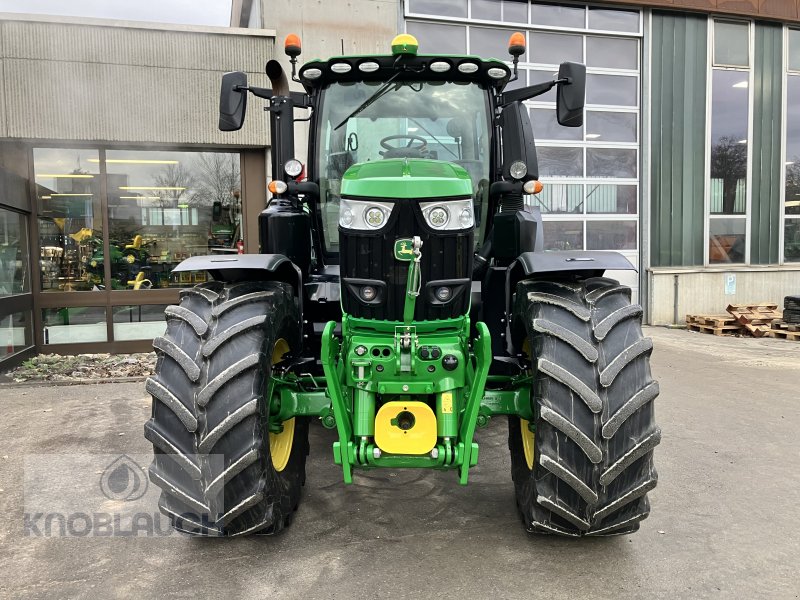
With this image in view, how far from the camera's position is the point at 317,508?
352 centimetres

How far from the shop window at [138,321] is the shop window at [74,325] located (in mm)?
181

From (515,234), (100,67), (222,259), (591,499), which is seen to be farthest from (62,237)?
(591,499)

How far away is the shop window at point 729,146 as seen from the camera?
12.2m

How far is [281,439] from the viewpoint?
11.1 feet

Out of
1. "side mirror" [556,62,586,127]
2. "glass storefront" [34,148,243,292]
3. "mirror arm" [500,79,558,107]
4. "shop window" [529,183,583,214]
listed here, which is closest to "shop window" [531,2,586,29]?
"shop window" [529,183,583,214]

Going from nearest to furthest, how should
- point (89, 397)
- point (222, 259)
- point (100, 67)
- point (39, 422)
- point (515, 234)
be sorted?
point (222, 259) → point (515, 234) → point (39, 422) → point (89, 397) → point (100, 67)

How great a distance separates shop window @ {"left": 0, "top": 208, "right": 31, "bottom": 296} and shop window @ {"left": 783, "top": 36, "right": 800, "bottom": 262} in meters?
13.8

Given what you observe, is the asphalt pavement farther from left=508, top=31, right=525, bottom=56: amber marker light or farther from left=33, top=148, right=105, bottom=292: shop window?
left=33, top=148, right=105, bottom=292: shop window

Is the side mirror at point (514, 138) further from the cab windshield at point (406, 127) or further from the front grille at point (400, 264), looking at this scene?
the front grille at point (400, 264)

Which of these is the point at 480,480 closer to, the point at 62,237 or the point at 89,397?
the point at 89,397

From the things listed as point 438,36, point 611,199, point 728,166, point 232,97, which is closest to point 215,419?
point 232,97

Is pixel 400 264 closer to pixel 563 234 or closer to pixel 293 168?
pixel 293 168

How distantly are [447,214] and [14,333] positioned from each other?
746 centimetres

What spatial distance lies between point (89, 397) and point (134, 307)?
2.95 m
